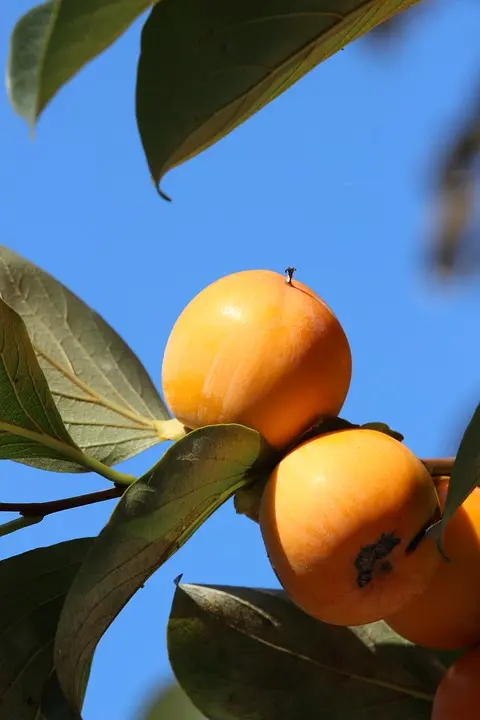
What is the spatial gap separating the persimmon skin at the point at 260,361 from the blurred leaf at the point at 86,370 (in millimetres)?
219

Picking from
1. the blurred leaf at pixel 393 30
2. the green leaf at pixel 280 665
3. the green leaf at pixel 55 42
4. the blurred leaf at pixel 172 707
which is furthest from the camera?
the blurred leaf at pixel 393 30

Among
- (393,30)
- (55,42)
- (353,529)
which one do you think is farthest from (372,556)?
(393,30)

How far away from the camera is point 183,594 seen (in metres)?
1.45

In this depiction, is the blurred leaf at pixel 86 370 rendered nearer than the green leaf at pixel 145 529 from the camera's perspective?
No

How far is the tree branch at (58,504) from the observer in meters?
1.33

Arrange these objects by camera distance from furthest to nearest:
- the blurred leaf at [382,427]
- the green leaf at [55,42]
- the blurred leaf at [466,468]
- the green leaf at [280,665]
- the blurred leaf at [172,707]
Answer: the blurred leaf at [172,707], the green leaf at [280,665], the blurred leaf at [382,427], the blurred leaf at [466,468], the green leaf at [55,42]

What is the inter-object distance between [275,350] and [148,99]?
1.19 ft

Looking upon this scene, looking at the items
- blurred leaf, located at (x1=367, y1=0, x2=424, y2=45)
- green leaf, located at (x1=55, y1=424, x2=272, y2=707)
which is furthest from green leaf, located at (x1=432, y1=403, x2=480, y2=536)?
blurred leaf, located at (x1=367, y1=0, x2=424, y2=45)

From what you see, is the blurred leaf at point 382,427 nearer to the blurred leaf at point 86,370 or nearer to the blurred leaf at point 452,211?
the blurred leaf at point 86,370

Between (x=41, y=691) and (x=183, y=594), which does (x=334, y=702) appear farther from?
(x=41, y=691)

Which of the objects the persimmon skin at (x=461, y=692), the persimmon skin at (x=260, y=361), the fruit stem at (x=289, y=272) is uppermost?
the fruit stem at (x=289, y=272)

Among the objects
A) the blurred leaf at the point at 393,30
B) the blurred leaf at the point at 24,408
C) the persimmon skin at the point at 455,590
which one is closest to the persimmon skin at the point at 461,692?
the persimmon skin at the point at 455,590

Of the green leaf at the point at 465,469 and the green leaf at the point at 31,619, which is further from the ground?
the green leaf at the point at 465,469

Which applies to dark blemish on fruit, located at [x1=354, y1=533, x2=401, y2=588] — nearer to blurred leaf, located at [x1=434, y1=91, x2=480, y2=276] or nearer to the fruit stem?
the fruit stem
